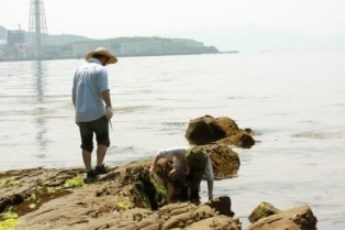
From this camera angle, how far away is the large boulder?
2312cm

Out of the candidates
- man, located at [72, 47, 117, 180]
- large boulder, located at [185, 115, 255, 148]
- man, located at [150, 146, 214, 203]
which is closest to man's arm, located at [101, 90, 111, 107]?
man, located at [72, 47, 117, 180]

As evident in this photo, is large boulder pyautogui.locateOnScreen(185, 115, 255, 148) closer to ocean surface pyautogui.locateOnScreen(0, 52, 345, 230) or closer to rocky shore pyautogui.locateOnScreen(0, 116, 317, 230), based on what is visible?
ocean surface pyautogui.locateOnScreen(0, 52, 345, 230)

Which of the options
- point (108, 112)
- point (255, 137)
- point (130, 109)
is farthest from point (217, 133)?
point (130, 109)

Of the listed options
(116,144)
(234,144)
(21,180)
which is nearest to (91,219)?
(21,180)

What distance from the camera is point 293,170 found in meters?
18.0

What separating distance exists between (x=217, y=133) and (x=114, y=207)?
14.7 meters

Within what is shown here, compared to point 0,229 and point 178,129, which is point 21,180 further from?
point 178,129

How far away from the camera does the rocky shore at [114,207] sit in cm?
815

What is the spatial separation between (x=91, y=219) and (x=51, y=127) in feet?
77.7

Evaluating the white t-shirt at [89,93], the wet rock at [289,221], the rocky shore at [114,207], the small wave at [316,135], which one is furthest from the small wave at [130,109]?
the wet rock at [289,221]

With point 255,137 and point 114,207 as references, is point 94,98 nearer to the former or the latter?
point 114,207

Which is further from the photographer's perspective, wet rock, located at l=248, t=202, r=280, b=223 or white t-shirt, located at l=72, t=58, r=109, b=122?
wet rock, located at l=248, t=202, r=280, b=223

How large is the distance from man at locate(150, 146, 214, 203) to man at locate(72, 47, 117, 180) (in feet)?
3.55

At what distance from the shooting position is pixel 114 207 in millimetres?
9188
